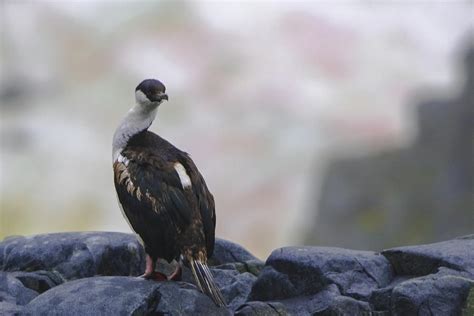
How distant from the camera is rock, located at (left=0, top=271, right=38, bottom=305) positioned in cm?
1415

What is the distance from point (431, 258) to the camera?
48.0ft

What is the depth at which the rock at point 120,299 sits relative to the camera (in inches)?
508

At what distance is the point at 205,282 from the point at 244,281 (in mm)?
2018

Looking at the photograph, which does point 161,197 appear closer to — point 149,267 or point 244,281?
point 149,267

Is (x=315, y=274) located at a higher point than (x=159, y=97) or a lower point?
lower

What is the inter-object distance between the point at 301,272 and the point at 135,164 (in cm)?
268

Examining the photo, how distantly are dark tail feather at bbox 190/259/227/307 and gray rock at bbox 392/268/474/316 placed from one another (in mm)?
2218

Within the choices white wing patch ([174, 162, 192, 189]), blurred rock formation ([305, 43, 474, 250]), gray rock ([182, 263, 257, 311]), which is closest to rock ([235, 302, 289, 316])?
gray rock ([182, 263, 257, 311])

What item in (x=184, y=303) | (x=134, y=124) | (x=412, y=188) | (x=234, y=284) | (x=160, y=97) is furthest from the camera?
(x=412, y=188)

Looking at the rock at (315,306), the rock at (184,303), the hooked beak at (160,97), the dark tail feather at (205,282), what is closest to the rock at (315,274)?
the rock at (315,306)

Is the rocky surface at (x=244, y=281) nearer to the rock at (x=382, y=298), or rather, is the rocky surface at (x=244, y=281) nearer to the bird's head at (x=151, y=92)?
the rock at (x=382, y=298)

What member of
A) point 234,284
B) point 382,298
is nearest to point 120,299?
point 234,284

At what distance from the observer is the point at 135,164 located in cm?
1420

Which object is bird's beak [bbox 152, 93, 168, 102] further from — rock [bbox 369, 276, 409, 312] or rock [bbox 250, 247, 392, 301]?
rock [bbox 369, 276, 409, 312]
